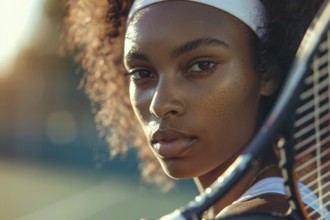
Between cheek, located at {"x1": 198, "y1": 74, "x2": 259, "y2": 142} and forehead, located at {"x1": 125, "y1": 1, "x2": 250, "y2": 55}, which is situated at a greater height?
forehead, located at {"x1": 125, "y1": 1, "x2": 250, "y2": 55}

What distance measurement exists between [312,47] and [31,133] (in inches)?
730

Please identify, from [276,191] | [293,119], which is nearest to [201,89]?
[276,191]

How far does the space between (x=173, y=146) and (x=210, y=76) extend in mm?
218

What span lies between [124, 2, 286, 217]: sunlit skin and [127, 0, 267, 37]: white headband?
2 centimetres

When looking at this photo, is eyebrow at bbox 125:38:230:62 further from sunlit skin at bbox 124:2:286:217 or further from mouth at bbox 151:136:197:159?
mouth at bbox 151:136:197:159

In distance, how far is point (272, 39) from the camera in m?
2.62

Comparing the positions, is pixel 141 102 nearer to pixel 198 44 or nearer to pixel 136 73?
pixel 136 73

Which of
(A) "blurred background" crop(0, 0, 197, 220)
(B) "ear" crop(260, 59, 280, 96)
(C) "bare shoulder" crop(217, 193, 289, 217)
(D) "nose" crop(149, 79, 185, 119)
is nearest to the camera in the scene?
(C) "bare shoulder" crop(217, 193, 289, 217)

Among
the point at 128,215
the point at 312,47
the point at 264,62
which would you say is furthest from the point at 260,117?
the point at 128,215

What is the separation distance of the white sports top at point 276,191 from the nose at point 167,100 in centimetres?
28

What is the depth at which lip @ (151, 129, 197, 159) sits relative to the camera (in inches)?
97.2

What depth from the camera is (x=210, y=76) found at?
2.48 m

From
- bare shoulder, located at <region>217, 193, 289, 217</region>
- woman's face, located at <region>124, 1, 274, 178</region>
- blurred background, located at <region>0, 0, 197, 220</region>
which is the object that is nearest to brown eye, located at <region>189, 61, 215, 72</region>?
woman's face, located at <region>124, 1, 274, 178</region>

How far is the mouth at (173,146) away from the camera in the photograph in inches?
97.2
